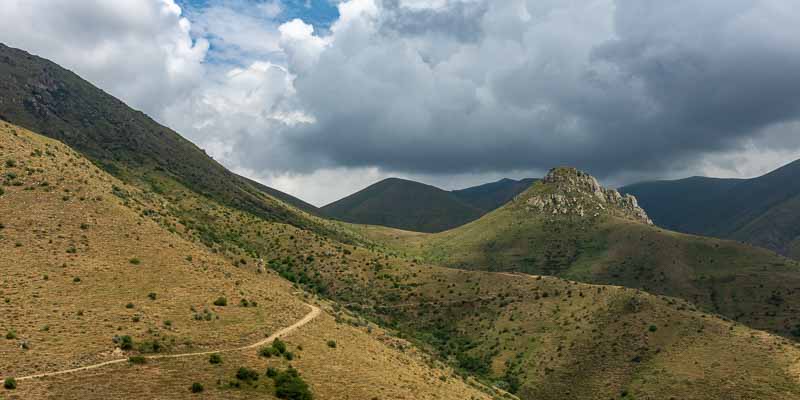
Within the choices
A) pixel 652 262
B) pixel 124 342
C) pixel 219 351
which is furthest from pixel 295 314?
pixel 652 262

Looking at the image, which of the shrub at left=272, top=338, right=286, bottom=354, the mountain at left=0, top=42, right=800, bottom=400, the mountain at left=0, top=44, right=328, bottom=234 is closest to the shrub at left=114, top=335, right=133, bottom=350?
the mountain at left=0, top=42, right=800, bottom=400

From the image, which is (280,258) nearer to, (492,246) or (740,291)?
(492,246)

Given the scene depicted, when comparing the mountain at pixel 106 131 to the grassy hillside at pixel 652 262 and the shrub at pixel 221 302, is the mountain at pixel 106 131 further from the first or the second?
the shrub at pixel 221 302

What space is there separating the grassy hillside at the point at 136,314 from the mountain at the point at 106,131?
60.8 metres

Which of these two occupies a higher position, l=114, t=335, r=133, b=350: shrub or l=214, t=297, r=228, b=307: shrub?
l=214, t=297, r=228, b=307: shrub

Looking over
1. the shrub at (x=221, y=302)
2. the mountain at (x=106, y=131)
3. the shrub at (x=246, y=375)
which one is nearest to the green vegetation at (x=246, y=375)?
the shrub at (x=246, y=375)

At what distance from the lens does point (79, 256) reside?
53344 millimetres

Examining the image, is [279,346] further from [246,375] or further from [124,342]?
[124,342]

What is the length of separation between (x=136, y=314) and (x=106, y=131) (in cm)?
12822

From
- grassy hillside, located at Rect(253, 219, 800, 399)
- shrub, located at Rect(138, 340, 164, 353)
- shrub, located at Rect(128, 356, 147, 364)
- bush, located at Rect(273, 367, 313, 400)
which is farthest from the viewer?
grassy hillside, located at Rect(253, 219, 800, 399)

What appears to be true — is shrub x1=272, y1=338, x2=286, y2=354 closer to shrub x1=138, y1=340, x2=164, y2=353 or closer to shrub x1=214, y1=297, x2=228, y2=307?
shrub x1=138, y1=340, x2=164, y2=353

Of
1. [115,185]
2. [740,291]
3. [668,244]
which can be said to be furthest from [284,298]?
[668,244]

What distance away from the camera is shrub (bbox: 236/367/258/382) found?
38688mm

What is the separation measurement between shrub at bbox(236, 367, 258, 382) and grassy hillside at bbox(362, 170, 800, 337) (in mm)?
119952
